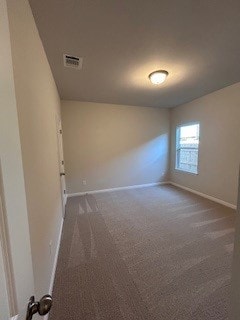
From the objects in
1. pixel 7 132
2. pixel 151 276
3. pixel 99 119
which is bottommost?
pixel 151 276

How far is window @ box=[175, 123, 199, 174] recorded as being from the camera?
424 cm

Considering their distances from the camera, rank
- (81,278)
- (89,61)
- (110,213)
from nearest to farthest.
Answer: (81,278) → (89,61) → (110,213)

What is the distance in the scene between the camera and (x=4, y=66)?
44 centimetres

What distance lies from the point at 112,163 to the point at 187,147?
2262 millimetres

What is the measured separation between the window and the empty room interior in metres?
0.05

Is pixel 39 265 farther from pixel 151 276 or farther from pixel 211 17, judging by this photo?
pixel 211 17

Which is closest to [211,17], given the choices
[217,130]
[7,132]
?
[7,132]

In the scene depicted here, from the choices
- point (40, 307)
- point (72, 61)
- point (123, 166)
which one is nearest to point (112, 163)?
point (123, 166)

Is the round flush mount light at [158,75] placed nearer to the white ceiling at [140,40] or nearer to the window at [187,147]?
the white ceiling at [140,40]

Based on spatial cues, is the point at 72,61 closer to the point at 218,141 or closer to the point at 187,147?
the point at 218,141

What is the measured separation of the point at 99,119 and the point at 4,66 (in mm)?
3947

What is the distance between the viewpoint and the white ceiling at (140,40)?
4.55ft

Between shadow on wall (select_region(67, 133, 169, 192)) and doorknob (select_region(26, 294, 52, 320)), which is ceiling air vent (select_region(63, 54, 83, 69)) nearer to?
shadow on wall (select_region(67, 133, 169, 192))

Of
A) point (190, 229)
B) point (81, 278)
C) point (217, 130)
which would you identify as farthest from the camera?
point (217, 130)
